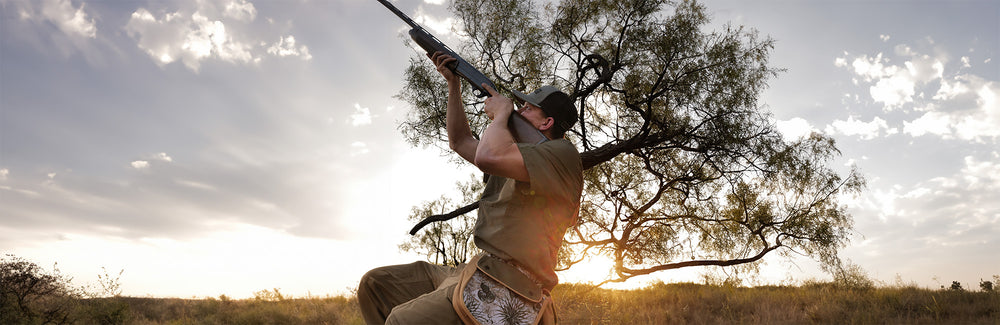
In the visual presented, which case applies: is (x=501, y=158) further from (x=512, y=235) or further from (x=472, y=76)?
(x=472, y=76)

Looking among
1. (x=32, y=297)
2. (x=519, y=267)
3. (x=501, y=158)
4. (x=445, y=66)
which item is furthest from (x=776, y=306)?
(x=32, y=297)

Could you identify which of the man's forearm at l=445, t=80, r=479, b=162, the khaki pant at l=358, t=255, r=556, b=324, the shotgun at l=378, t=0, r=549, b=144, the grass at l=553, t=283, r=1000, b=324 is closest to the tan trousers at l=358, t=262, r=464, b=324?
the khaki pant at l=358, t=255, r=556, b=324

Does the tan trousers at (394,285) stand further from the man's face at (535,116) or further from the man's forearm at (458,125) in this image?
the man's face at (535,116)

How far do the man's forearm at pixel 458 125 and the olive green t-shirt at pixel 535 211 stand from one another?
745 millimetres

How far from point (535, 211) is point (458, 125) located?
3.34 feet

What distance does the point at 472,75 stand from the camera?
14.8ft

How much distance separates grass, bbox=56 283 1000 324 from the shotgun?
267 inches

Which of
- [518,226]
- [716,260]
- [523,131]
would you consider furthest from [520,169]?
[716,260]

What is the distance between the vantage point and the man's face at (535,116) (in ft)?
Result: 11.8

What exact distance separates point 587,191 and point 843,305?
5.78 metres

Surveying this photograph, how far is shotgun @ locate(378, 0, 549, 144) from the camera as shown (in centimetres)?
355

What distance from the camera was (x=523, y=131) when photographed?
3.56 meters

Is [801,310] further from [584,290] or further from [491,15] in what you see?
[491,15]

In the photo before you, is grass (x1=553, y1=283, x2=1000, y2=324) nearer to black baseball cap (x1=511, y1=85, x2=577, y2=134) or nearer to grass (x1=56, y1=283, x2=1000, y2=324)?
grass (x1=56, y1=283, x2=1000, y2=324)
